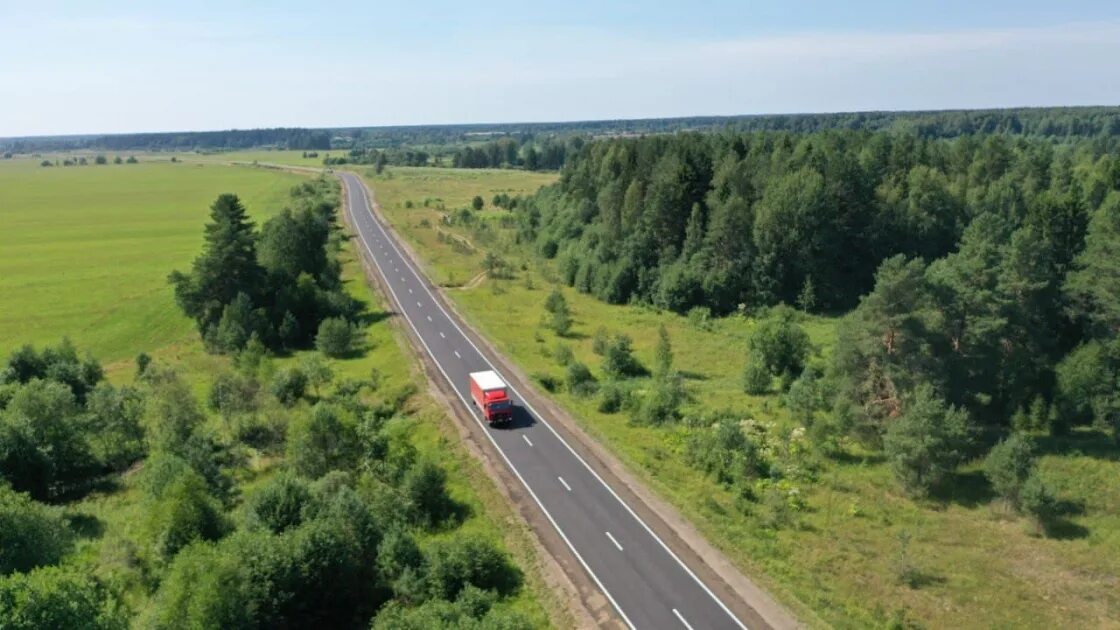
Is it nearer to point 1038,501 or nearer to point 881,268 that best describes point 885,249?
point 881,268

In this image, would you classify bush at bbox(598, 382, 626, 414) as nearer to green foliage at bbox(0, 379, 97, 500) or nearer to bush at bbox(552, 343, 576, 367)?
bush at bbox(552, 343, 576, 367)

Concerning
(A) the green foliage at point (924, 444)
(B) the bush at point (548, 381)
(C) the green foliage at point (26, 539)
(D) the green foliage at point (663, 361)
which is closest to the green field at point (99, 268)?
(B) the bush at point (548, 381)

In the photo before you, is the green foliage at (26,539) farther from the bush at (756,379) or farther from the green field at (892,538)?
the bush at (756,379)

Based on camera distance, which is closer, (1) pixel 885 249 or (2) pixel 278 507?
(2) pixel 278 507

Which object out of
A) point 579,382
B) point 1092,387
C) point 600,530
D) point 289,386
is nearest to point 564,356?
point 579,382

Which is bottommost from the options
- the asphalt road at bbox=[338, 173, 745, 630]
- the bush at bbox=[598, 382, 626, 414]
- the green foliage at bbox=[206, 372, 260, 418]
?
the asphalt road at bbox=[338, 173, 745, 630]

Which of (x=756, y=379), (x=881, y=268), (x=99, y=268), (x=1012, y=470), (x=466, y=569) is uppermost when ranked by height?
(x=881, y=268)

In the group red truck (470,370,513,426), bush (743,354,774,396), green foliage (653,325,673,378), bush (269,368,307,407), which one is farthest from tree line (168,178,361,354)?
bush (743,354,774,396)
